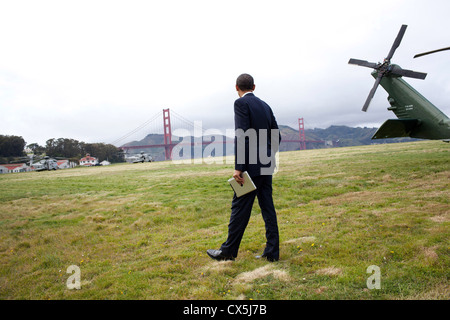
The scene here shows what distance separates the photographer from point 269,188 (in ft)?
12.9

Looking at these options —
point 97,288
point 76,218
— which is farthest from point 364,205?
point 76,218

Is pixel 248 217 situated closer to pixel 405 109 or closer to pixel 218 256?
pixel 218 256

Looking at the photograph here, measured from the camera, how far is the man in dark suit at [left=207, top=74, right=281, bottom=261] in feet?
12.2

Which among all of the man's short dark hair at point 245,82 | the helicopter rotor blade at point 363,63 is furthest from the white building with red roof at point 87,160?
the man's short dark hair at point 245,82

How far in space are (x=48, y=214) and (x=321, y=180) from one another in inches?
396

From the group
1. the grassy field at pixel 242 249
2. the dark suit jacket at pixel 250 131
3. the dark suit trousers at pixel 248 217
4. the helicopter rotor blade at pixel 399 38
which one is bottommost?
the grassy field at pixel 242 249

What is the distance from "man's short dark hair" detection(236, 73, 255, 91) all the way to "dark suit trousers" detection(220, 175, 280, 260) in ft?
4.45

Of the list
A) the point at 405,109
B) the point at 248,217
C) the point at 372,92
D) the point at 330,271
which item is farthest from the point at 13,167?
the point at 330,271

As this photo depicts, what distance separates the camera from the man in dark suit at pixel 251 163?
12.2ft

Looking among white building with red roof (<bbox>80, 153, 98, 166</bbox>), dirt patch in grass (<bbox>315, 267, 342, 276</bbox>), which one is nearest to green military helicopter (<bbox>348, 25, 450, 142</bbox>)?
dirt patch in grass (<bbox>315, 267, 342, 276</bbox>)

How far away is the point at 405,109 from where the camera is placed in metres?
15.5

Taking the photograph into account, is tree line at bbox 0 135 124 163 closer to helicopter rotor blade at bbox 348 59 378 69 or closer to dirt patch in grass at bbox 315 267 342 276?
helicopter rotor blade at bbox 348 59 378 69

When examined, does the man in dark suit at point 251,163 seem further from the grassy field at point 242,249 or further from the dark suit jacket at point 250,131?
the grassy field at point 242,249
